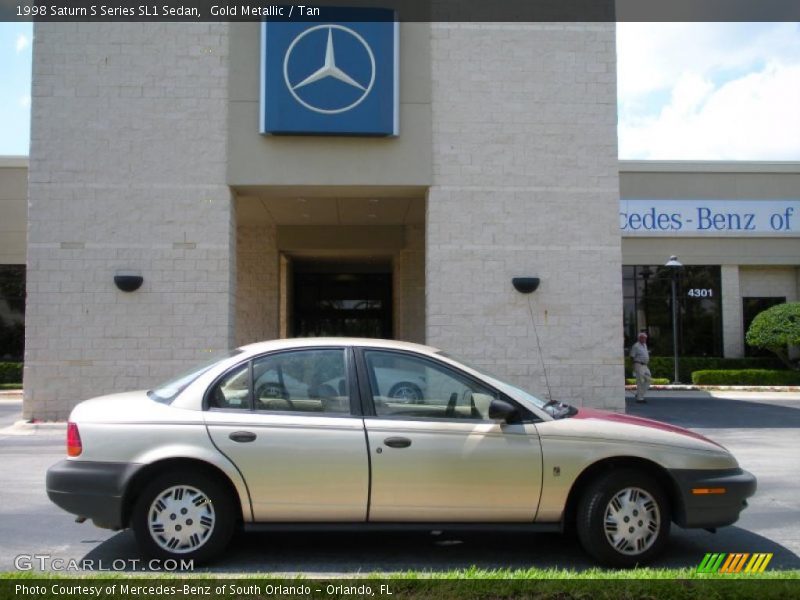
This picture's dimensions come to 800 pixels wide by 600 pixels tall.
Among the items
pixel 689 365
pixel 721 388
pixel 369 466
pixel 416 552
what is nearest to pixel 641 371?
pixel 721 388

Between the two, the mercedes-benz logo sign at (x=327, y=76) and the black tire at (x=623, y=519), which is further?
the mercedes-benz logo sign at (x=327, y=76)

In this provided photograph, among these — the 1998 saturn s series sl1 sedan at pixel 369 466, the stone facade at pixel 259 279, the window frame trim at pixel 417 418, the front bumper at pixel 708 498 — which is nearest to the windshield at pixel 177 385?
the 1998 saturn s series sl1 sedan at pixel 369 466

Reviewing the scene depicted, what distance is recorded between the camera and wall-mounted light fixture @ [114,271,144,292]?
13.5 m

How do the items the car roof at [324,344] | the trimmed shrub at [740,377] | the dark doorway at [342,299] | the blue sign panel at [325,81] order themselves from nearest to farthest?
the car roof at [324,344], the blue sign panel at [325,81], the dark doorway at [342,299], the trimmed shrub at [740,377]

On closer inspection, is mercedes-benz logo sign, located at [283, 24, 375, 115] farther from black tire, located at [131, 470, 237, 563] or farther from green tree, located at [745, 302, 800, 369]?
green tree, located at [745, 302, 800, 369]

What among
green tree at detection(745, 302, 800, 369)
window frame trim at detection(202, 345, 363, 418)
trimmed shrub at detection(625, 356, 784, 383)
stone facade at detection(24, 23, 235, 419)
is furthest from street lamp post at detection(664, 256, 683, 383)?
window frame trim at detection(202, 345, 363, 418)

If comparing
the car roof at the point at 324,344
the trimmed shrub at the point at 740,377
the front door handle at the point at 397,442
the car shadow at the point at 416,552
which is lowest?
the car shadow at the point at 416,552

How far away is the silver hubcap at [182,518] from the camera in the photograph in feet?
16.5

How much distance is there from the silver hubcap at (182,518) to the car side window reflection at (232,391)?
61 centimetres

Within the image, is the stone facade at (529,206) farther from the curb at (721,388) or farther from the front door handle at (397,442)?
the curb at (721,388)

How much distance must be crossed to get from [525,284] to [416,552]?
885 centimetres

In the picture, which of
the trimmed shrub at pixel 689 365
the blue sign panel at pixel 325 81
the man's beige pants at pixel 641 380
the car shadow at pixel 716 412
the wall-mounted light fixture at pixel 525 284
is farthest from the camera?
the trimmed shrub at pixel 689 365

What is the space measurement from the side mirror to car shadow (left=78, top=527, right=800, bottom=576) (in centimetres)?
101

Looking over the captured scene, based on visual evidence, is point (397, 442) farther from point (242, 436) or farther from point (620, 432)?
point (620, 432)
